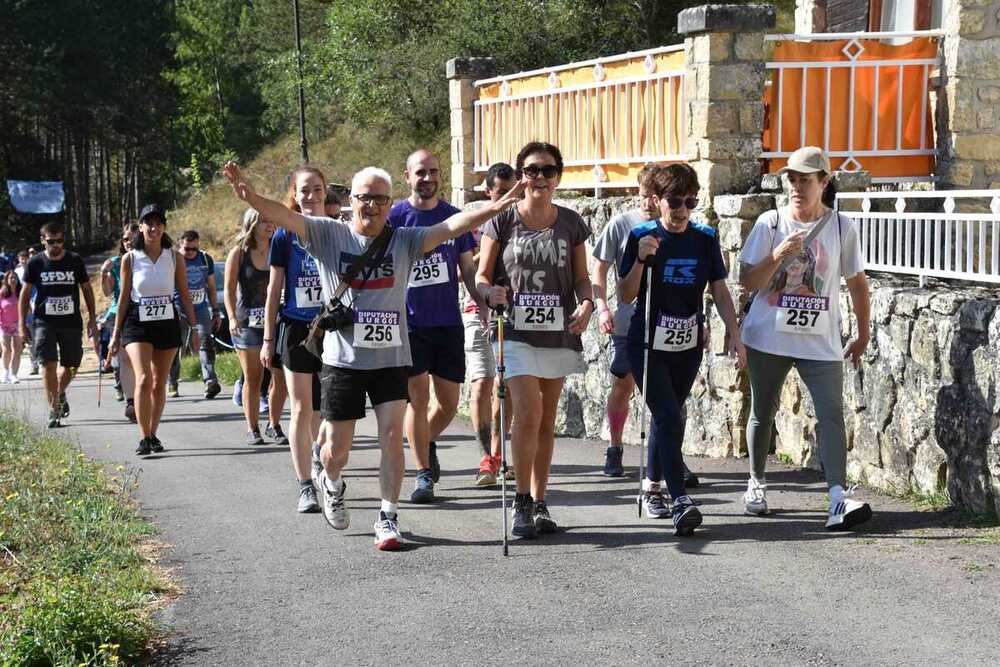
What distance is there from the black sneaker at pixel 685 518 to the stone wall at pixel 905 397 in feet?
4.36

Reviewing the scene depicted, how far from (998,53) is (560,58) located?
18395 millimetres

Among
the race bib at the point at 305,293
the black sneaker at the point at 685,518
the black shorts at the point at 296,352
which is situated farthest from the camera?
the race bib at the point at 305,293

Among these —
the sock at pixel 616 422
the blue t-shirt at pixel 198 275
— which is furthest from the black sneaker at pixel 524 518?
the blue t-shirt at pixel 198 275

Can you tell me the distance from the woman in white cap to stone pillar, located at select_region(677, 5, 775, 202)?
3.08m

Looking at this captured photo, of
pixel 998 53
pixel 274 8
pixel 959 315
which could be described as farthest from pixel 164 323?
pixel 274 8

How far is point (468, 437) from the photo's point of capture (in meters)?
11.9

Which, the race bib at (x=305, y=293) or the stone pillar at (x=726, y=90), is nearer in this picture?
the race bib at (x=305, y=293)

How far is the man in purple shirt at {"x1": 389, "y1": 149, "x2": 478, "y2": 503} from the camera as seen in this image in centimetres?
835

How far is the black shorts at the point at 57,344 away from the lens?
1348 cm

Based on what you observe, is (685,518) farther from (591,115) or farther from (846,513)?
(591,115)

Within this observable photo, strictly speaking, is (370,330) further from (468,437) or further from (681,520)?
(468,437)

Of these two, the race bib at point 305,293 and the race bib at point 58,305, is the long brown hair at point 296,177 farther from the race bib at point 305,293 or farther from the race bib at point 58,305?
the race bib at point 58,305

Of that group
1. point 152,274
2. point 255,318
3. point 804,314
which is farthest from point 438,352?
point 152,274

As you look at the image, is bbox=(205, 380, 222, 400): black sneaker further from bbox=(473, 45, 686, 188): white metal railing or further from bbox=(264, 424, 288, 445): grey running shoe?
bbox=(264, 424, 288, 445): grey running shoe
